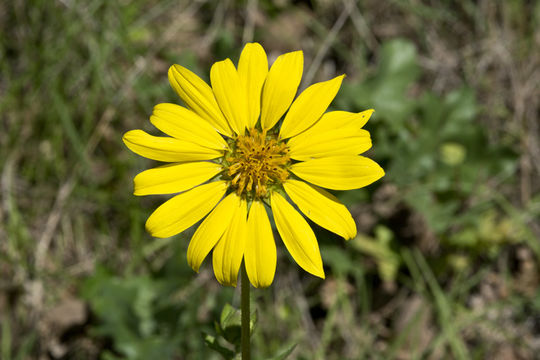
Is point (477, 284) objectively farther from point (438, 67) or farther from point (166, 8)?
point (166, 8)

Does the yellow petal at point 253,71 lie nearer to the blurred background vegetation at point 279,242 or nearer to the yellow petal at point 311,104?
the yellow petal at point 311,104

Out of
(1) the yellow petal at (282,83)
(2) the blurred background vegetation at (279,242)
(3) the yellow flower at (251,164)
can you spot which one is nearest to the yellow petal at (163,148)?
(3) the yellow flower at (251,164)

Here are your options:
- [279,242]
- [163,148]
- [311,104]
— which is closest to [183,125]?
[163,148]

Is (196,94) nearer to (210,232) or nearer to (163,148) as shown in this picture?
(163,148)

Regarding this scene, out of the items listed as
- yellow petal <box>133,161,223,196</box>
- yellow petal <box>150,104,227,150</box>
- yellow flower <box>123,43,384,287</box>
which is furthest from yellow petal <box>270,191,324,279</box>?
yellow petal <box>150,104,227,150</box>

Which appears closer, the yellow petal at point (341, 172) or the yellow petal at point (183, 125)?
the yellow petal at point (341, 172)

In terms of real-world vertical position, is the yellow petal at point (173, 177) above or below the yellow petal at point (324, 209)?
above

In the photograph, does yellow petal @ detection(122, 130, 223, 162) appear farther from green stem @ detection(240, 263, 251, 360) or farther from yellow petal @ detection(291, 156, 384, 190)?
green stem @ detection(240, 263, 251, 360)
